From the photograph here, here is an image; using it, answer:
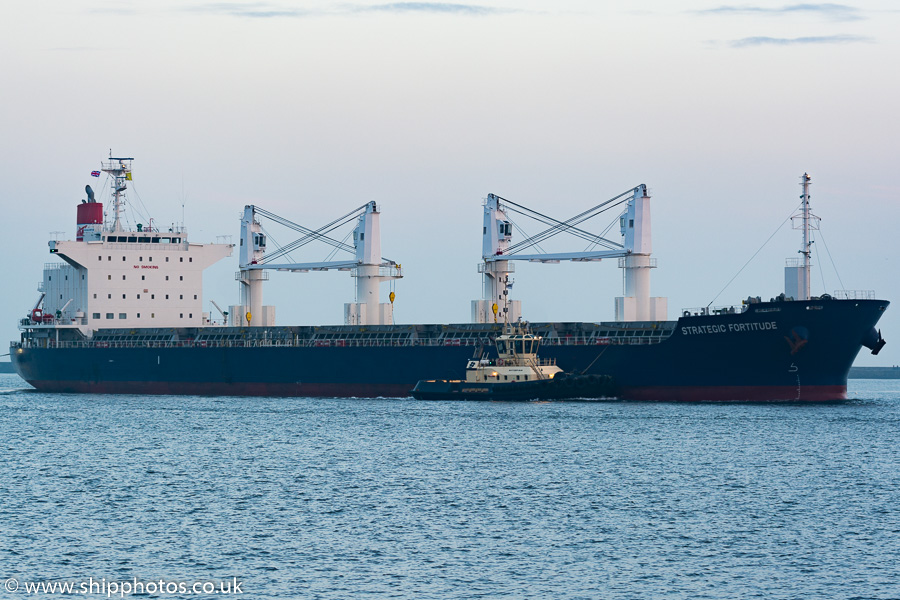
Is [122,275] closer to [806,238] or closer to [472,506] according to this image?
[806,238]

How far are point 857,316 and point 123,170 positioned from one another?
117 feet

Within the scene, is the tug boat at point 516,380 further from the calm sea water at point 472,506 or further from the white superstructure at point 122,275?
the white superstructure at point 122,275

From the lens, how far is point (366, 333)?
1939 inches

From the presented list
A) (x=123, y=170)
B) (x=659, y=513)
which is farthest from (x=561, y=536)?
(x=123, y=170)

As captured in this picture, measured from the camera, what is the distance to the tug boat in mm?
41625

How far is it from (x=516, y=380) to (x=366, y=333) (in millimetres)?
8940

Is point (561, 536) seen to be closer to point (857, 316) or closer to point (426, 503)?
point (426, 503)

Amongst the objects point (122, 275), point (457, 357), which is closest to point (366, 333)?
point (457, 357)

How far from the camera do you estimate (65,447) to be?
105ft

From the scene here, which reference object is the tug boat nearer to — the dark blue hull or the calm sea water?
the dark blue hull

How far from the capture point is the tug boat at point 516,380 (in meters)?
41.6

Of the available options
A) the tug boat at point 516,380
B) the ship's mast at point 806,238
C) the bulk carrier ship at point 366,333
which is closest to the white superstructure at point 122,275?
the bulk carrier ship at point 366,333

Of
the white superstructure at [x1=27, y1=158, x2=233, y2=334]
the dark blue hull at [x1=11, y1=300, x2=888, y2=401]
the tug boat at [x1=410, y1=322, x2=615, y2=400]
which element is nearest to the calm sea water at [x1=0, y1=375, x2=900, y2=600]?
the dark blue hull at [x1=11, y1=300, x2=888, y2=401]

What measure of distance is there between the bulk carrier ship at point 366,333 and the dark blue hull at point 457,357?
0.17ft
